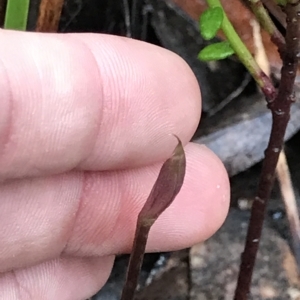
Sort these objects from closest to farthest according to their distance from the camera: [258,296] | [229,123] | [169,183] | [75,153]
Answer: [169,183] → [75,153] → [258,296] → [229,123]

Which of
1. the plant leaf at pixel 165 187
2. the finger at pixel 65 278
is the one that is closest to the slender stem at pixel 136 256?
the plant leaf at pixel 165 187

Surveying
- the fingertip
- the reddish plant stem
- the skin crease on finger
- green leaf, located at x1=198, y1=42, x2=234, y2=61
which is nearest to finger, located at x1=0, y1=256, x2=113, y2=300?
the skin crease on finger

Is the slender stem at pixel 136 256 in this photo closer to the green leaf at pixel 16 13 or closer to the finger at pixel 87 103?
the finger at pixel 87 103

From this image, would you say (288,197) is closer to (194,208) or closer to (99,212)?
(194,208)

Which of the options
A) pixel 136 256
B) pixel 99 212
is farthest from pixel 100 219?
pixel 136 256

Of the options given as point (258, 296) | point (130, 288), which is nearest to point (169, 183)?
point (130, 288)

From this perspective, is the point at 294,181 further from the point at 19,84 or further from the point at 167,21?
the point at 19,84
